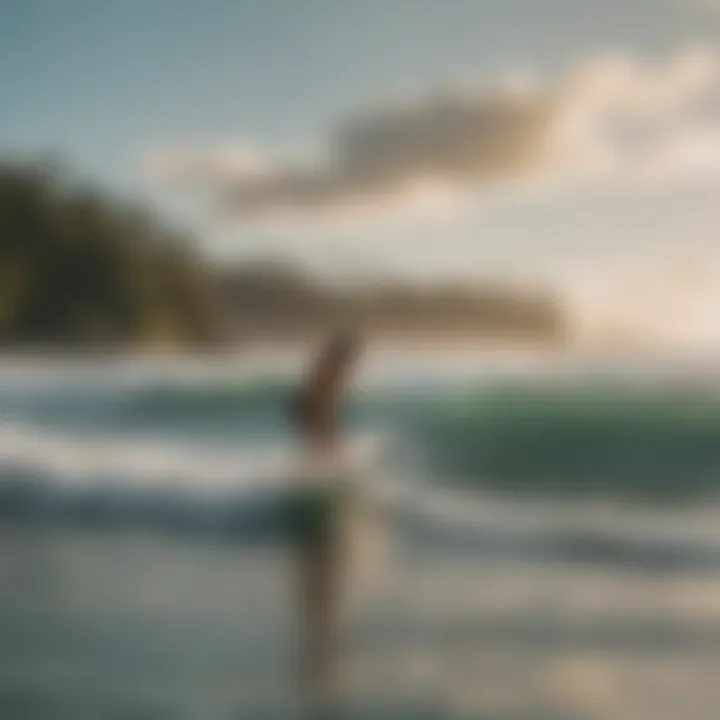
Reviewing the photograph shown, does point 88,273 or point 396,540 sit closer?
point 396,540

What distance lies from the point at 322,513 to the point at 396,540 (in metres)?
0.09

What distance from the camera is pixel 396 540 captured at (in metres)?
1.16

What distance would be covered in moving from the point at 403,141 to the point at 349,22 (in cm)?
16

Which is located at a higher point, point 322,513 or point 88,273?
point 88,273

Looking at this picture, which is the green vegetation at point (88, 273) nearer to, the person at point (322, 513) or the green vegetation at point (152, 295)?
the green vegetation at point (152, 295)

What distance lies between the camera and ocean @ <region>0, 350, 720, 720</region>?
1.12 meters

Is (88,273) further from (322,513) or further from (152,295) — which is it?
(322,513)

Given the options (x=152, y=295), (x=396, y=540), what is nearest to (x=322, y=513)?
(x=396, y=540)

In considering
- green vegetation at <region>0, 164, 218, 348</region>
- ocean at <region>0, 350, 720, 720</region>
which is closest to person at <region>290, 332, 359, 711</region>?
ocean at <region>0, 350, 720, 720</region>

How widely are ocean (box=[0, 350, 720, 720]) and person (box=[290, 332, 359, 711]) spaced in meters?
0.02

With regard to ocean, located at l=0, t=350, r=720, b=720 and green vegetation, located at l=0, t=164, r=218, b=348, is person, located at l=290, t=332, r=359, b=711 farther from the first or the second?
green vegetation, located at l=0, t=164, r=218, b=348

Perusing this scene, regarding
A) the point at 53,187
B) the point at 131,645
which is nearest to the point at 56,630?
the point at 131,645

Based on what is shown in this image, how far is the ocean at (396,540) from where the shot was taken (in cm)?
112

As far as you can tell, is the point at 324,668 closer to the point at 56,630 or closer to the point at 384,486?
the point at 384,486
